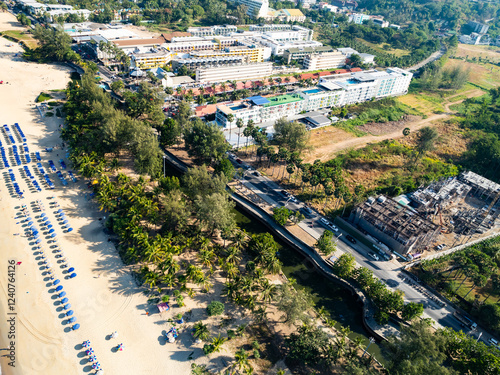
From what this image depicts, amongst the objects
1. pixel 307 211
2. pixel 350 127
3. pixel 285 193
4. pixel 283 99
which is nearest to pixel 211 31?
pixel 283 99

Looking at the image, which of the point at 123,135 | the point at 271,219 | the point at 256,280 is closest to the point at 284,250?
the point at 271,219

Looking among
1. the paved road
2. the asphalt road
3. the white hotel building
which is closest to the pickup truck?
the asphalt road

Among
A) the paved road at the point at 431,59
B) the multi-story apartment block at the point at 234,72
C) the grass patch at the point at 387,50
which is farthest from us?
the grass patch at the point at 387,50

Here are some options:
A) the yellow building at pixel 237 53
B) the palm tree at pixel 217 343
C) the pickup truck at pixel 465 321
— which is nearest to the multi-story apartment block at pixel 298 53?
the yellow building at pixel 237 53

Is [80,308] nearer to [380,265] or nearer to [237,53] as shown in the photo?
[380,265]

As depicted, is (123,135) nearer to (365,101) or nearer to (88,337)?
(88,337)

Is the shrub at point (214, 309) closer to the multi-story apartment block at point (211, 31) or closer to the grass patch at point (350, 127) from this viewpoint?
the grass patch at point (350, 127)

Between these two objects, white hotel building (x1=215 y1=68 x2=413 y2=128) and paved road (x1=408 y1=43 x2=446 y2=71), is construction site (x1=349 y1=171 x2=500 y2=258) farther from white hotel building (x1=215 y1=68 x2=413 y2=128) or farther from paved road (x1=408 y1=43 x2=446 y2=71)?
paved road (x1=408 y1=43 x2=446 y2=71)
